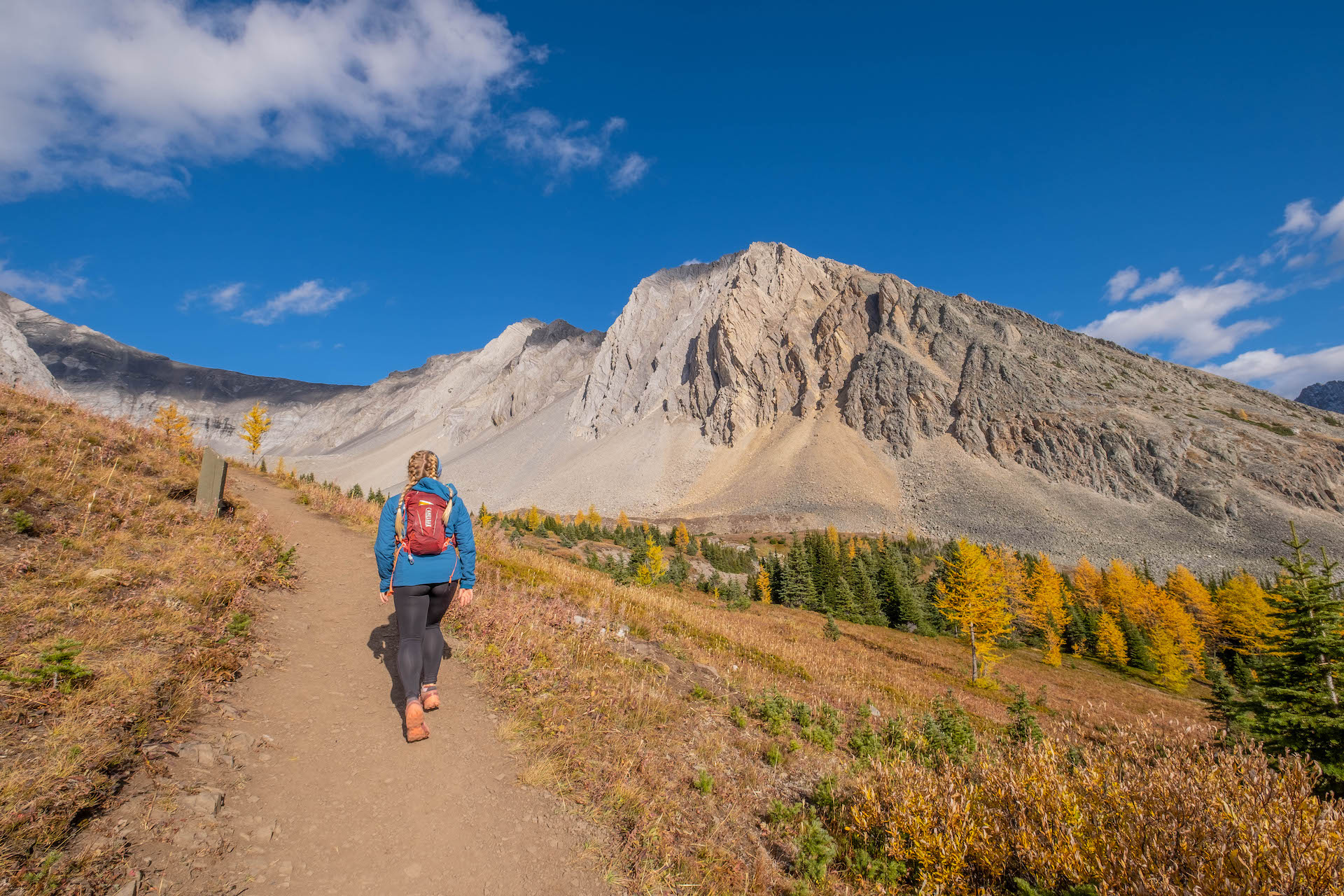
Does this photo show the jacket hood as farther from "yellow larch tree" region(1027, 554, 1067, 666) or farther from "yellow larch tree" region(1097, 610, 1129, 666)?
"yellow larch tree" region(1097, 610, 1129, 666)

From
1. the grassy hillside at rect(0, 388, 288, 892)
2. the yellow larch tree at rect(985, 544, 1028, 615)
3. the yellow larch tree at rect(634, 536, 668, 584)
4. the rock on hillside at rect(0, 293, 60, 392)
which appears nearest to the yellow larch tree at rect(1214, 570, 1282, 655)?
the yellow larch tree at rect(985, 544, 1028, 615)

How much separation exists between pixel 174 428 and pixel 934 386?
128m

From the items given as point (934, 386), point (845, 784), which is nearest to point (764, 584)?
point (845, 784)

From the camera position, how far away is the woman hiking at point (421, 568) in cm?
582

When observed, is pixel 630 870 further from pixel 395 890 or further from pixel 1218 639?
pixel 1218 639

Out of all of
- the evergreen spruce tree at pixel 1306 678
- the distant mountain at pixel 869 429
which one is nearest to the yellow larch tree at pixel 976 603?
the evergreen spruce tree at pixel 1306 678

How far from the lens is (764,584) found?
5525 cm

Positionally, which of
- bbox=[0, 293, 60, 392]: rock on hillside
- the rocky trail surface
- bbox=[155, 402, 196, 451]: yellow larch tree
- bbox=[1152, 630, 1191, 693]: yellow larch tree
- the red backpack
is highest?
bbox=[0, 293, 60, 392]: rock on hillside

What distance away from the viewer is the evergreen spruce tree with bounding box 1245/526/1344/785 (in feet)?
26.6

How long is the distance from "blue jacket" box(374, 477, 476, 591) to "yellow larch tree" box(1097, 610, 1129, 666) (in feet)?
208

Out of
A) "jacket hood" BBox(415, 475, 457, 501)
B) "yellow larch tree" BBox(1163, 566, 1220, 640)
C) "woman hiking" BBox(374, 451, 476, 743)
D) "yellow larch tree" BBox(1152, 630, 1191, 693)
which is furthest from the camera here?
"yellow larch tree" BBox(1163, 566, 1220, 640)

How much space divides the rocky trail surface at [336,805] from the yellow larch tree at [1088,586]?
256ft

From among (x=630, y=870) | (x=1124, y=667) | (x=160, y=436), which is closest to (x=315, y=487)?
(x=160, y=436)

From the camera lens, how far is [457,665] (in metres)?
7.50
